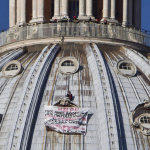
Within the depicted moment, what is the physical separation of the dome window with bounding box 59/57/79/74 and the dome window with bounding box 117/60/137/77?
2.91 metres

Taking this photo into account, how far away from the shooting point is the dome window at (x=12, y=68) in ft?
282

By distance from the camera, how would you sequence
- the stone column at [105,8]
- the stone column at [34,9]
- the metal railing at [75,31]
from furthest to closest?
the stone column at [34,9] → the stone column at [105,8] → the metal railing at [75,31]

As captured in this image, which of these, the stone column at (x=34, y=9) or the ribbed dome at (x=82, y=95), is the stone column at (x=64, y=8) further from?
the ribbed dome at (x=82, y=95)

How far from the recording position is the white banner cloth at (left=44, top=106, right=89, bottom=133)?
81.9 m

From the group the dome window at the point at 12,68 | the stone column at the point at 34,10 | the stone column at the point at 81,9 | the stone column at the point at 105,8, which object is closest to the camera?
the dome window at the point at 12,68

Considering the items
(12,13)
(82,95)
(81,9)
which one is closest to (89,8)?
(81,9)

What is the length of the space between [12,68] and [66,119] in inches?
249

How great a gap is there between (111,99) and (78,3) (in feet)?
39.0

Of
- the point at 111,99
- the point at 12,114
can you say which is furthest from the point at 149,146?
the point at 12,114

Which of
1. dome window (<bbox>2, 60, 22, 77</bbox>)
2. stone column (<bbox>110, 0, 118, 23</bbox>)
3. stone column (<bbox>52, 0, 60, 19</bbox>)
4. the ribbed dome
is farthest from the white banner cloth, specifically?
stone column (<bbox>110, 0, 118, 23</bbox>)

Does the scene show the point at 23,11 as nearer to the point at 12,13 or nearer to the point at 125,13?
the point at 12,13

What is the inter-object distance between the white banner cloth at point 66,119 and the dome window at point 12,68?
4744 mm

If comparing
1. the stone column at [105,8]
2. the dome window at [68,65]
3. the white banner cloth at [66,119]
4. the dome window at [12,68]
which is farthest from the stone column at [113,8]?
the white banner cloth at [66,119]

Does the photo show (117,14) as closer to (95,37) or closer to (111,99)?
(95,37)
